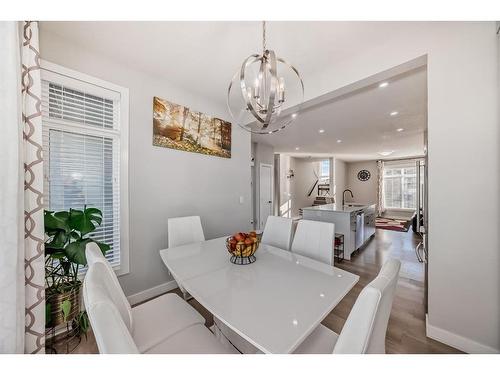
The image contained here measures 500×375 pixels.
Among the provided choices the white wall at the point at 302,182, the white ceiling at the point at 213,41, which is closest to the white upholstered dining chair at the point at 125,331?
the white ceiling at the point at 213,41

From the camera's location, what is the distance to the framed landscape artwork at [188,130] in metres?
2.31

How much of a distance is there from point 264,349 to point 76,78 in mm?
2579

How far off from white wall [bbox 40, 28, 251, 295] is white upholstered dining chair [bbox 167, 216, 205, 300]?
14.2 inches

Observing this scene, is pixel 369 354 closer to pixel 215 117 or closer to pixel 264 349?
pixel 264 349

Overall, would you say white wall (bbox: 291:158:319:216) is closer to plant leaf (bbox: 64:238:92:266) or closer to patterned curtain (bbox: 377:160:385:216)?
patterned curtain (bbox: 377:160:385:216)

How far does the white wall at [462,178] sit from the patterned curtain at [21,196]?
278 centimetres

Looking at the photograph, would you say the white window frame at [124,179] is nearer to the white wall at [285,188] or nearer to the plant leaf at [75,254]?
the plant leaf at [75,254]

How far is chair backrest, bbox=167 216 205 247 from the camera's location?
202cm

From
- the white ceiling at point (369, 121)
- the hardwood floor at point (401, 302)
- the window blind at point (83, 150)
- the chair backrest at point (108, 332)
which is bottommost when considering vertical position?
the hardwood floor at point (401, 302)

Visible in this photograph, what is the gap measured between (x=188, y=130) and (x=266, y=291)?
2.23 meters

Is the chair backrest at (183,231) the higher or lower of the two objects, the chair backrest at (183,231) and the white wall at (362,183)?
the lower

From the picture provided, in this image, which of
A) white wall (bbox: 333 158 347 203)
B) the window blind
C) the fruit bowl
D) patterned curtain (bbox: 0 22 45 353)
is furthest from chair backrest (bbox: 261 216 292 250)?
white wall (bbox: 333 158 347 203)

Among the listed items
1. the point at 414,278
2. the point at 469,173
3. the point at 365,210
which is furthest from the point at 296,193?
the point at 469,173

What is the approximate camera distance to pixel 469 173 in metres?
1.43
